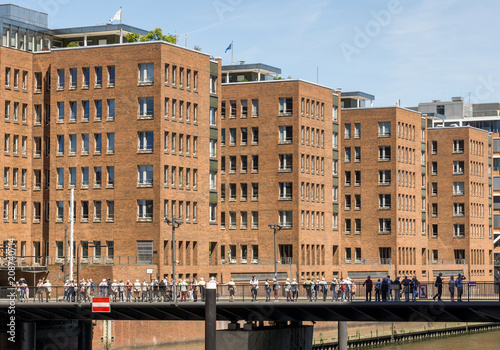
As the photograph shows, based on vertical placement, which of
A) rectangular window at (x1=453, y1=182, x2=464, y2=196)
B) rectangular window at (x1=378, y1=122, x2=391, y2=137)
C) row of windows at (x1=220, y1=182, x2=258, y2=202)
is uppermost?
rectangular window at (x1=378, y1=122, x2=391, y2=137)

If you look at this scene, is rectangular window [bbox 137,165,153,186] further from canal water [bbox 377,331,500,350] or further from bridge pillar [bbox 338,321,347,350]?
canal water [bbox 377,331,500,350]

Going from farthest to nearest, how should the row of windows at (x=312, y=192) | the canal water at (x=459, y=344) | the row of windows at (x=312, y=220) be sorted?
the row of windows at (x=312, y=192) < the row of windows at (x=312, y=220) < the canal water at (x=459, y=344)

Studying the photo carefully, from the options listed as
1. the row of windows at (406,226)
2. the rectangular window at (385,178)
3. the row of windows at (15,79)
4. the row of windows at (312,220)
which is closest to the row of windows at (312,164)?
the row of windows at (312,220)

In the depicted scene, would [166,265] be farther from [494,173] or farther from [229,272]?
[494,173]

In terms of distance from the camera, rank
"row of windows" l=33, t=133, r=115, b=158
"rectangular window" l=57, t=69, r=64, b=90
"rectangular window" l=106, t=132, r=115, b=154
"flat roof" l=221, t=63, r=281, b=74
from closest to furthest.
Answer: "rectangular window" l=106, t=132, r=115, b=154 → "row of windows" l=33, t=133, r=115, b=158 → "rectangular window" l=57, t=69, r=64, b=90 → "flat roof" l=221, t=63, r=281, b=74

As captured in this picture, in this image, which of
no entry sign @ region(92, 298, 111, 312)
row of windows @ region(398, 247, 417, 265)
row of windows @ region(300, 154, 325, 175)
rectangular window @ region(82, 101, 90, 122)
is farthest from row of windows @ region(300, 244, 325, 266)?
no entry sign @ region(92, 298, 111, 312)

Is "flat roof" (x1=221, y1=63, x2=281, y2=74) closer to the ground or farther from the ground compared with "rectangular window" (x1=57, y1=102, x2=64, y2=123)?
farther from the ground

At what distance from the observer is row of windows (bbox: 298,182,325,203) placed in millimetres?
131375

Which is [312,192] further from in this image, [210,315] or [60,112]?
[210,315]

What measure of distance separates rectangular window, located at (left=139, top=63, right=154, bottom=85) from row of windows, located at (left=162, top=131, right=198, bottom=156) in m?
4.91

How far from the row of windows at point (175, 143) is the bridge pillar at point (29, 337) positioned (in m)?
30.6

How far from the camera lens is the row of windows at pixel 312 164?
431 ft

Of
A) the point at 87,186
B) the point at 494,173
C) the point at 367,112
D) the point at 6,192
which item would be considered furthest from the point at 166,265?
the point at 494,173

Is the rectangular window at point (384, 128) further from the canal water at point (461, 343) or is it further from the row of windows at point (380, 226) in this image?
the canal water at point (461, 343)
